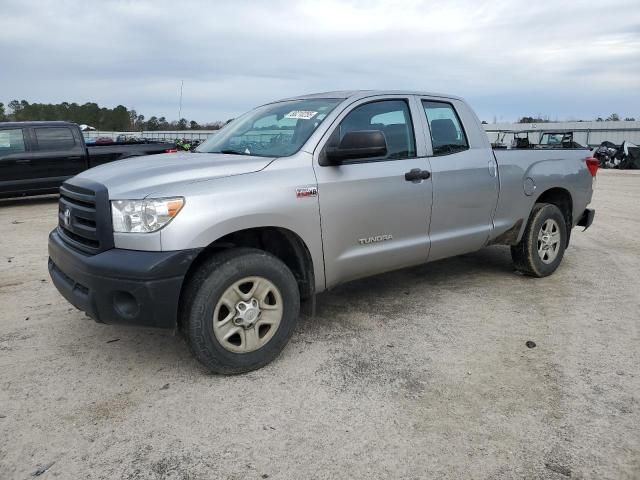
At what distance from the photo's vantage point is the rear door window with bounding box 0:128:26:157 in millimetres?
10320

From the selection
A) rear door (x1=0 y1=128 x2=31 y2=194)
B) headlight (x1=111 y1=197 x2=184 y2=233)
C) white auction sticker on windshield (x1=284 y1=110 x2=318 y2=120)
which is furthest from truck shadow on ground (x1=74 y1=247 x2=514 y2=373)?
rear door (x1=0 y1=128 x2=31 y2=194)

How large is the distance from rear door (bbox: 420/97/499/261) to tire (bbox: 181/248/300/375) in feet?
5.16

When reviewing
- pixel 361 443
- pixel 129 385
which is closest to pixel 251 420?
pixel 361 443

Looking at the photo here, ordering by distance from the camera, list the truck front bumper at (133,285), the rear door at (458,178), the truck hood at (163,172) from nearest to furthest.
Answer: the truck front bumper at (133,285) → the truck hood at (163,172) → the rear door at (458,178)

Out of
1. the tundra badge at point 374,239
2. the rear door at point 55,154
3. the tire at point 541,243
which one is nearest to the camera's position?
the tundra badge at point 374,239

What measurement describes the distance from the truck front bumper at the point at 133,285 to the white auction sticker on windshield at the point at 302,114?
146 cm

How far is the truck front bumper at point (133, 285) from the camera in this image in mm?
2936

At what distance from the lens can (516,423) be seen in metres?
2.81

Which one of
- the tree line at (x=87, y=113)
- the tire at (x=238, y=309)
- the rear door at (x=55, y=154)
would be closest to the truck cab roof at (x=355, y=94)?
the tire at (x=238, y=309)

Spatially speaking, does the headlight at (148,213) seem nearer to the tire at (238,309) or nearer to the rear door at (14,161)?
the tire at (238,309)

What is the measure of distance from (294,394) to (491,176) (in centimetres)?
281

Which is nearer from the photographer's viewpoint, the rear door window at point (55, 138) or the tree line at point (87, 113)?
the rear door window at point (55, 138)

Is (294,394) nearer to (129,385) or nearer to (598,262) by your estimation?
(129,385)

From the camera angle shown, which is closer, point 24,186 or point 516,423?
point 516,423
